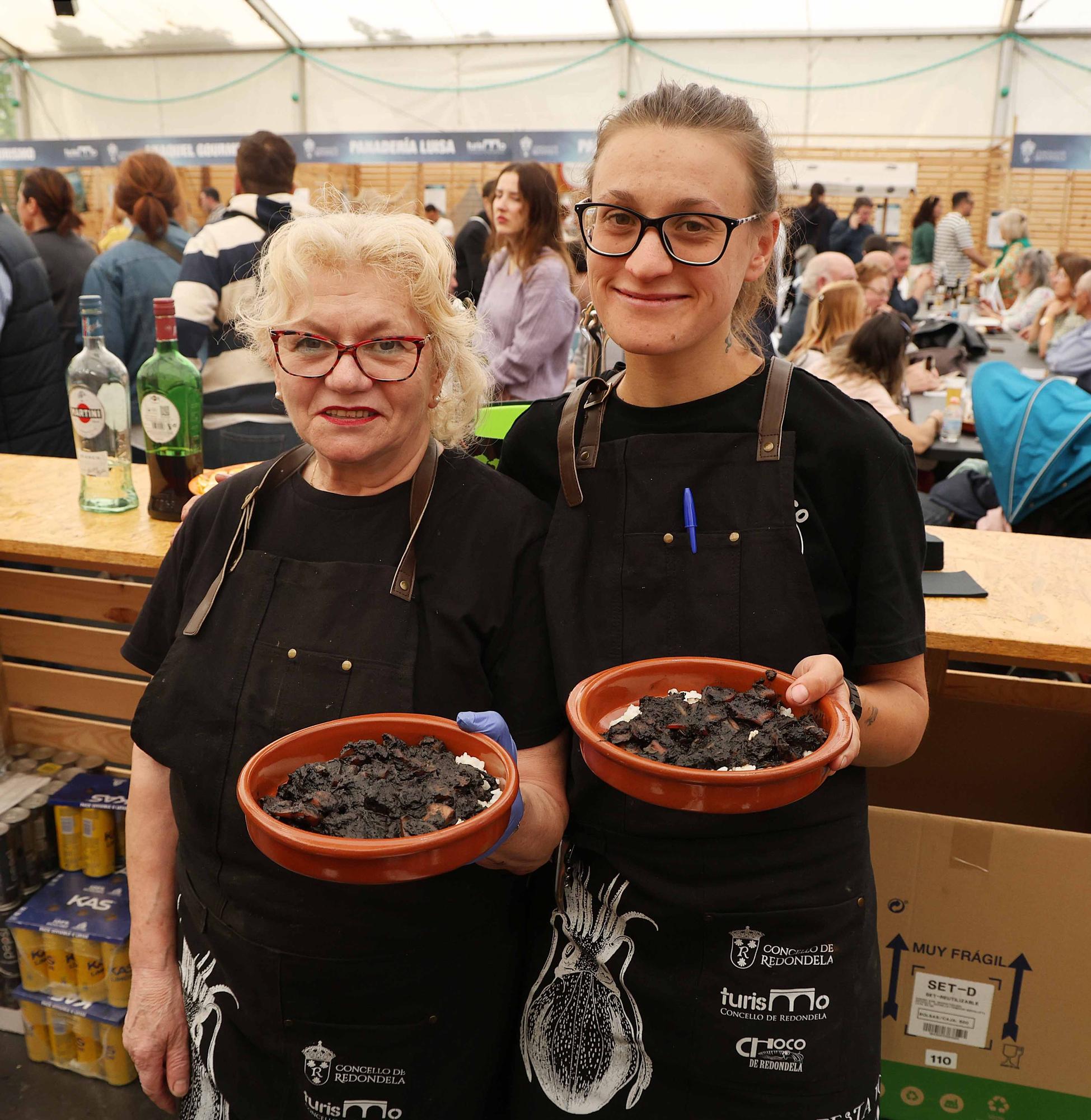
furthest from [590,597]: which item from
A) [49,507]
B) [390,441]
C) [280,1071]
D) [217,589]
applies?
[49,507]

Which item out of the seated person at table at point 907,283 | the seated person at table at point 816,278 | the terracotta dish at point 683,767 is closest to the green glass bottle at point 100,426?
the terracotta dish at point 683,767

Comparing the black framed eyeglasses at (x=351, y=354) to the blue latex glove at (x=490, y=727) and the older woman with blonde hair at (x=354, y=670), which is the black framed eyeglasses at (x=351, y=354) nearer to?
the older woman with blonde hair at (x=354, y=670)

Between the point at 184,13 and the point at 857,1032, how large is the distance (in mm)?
14869

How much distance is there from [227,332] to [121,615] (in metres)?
1.03

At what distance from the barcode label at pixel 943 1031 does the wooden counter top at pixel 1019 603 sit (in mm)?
723

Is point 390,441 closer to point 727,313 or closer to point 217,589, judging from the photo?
point 217,589

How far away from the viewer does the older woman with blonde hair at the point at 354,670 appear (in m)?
1.35

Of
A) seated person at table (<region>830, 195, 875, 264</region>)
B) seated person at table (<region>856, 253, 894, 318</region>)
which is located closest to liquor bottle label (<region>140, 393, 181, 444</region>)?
seated person at table (<region>856, 253, 894, 318</region>)

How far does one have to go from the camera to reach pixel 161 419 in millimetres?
2145

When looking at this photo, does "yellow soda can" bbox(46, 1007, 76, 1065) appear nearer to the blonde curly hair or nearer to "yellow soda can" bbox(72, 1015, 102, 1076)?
"yellow soda can" bbox(72, 1015, 102, 1076)

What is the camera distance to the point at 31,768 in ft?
8.45

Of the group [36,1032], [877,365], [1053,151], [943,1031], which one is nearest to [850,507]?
[943,1031]

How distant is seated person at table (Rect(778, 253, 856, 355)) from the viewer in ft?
19.3

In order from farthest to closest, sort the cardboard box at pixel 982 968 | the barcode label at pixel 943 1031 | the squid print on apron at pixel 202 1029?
the barcode label at pixel 943 1031, the cardboard box at pixel 982 968, the squid print on apron at pixel 202 1029
